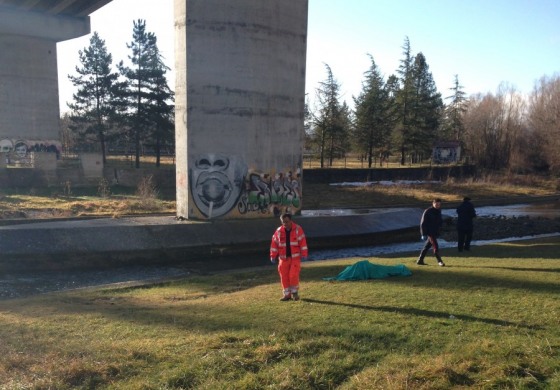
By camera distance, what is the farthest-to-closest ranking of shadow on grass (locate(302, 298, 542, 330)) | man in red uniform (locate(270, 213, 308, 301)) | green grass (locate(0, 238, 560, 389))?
man in red uniform (locate(270, 213, 308, 301)) → shadow on grass (locate(302, 298, 542, 330)) → green grass (locate(0, 238, 560, 389))

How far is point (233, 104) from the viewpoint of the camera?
2267cm

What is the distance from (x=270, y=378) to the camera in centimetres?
538

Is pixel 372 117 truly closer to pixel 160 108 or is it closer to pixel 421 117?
pixel 421 117

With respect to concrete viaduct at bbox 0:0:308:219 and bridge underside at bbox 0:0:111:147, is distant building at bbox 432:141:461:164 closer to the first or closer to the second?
concrete viaduct at bbox 0:0:308:219

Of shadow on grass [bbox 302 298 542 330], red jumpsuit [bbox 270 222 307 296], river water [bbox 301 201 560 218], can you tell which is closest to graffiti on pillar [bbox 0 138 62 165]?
river water [bbox 301 201 560 218]

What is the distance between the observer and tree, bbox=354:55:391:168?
61.2 metres

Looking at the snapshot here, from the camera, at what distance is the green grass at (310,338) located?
5.30m

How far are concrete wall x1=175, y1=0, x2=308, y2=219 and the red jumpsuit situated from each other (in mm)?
13325

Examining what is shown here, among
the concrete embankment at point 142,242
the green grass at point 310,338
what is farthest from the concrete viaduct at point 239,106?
the green grass at point 310,338

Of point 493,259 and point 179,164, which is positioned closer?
point 493,259

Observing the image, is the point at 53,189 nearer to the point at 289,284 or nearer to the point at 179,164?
the point at 179,164

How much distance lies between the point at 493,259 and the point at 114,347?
12.1 m

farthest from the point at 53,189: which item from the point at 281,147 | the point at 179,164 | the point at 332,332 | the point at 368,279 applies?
the point at 332,332

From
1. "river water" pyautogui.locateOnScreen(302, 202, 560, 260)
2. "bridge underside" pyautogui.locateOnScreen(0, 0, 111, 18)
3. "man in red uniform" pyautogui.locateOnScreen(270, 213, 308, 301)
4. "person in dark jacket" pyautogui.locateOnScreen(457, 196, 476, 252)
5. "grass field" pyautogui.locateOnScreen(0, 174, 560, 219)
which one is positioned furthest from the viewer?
"bridge underside" pyautogui.locateOnScreen(0, 0, 111, 18)
